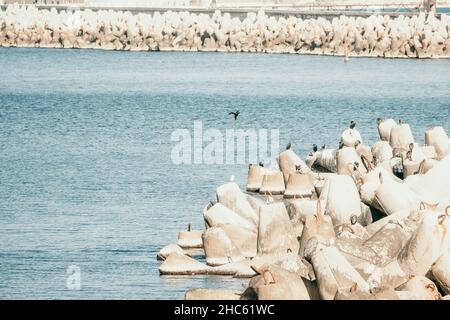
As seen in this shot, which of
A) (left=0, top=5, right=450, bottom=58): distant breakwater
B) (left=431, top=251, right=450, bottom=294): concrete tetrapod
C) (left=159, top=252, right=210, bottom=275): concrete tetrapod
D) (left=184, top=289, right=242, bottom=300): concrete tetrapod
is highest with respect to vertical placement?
(left=0, top=5, right=450, bottom=58): distant breakwater

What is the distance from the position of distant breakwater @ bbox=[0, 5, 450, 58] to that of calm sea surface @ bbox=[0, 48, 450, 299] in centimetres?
179

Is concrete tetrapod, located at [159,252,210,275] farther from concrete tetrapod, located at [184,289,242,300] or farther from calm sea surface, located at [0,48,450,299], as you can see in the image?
concrete tetrapod, located at [184,289,242,300]

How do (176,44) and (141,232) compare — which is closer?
(141,232)

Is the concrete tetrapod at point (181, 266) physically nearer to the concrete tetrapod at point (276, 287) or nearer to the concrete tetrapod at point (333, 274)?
the concrete tetrapod at point (333, 274)

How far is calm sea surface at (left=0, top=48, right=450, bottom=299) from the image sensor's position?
21.9m

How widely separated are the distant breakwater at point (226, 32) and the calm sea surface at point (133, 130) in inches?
70.6

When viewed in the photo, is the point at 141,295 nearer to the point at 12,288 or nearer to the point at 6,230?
the point at 12,288

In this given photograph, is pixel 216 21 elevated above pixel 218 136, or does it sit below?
above

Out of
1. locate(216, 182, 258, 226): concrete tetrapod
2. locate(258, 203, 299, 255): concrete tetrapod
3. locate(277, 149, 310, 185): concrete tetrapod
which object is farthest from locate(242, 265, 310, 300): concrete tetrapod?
locate(277, 149, 310, 185): concrete tetrapod

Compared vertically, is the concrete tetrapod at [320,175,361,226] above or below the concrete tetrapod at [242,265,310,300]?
above

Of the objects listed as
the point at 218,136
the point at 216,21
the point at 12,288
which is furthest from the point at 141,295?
the point at 216,21

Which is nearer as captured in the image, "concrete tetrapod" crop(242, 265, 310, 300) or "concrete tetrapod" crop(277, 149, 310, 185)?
"concrete tetrapod" crop(242, 265, 310, 300)
